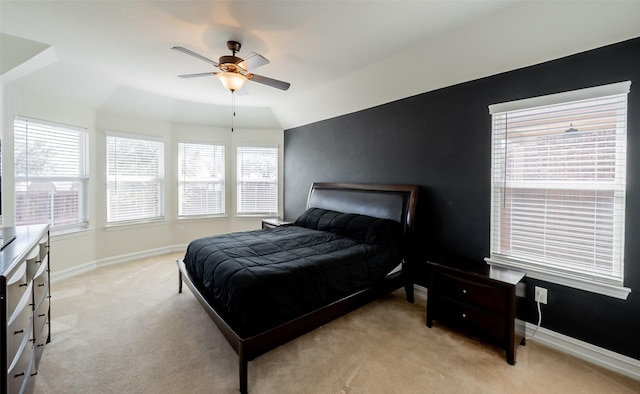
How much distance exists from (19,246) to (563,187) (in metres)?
3.93

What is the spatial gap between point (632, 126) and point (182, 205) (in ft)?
19.5

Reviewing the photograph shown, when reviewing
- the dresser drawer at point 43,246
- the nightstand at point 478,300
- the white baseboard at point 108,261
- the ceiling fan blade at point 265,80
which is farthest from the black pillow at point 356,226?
the white baseboard at point 108,261

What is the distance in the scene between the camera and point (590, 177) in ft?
6.92

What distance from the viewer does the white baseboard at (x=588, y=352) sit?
1.96 meters

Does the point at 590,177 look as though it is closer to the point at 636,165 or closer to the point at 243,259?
the point at 636,165

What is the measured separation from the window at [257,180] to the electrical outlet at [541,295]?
4.42m

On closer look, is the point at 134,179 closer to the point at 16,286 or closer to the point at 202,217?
the point at 202,217

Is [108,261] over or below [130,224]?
below

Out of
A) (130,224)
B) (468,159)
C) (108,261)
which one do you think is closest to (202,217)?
(130,224)

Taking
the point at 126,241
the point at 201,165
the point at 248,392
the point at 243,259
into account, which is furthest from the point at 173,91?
the point at 248,392

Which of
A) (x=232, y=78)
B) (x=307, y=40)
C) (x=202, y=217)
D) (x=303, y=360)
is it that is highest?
(x=307, y=40)

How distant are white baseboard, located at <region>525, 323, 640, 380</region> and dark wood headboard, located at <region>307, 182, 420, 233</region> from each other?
1.45 meters

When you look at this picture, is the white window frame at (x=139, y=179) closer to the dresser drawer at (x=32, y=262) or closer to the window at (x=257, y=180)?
the window at (x=257, y=180)

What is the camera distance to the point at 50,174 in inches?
139
